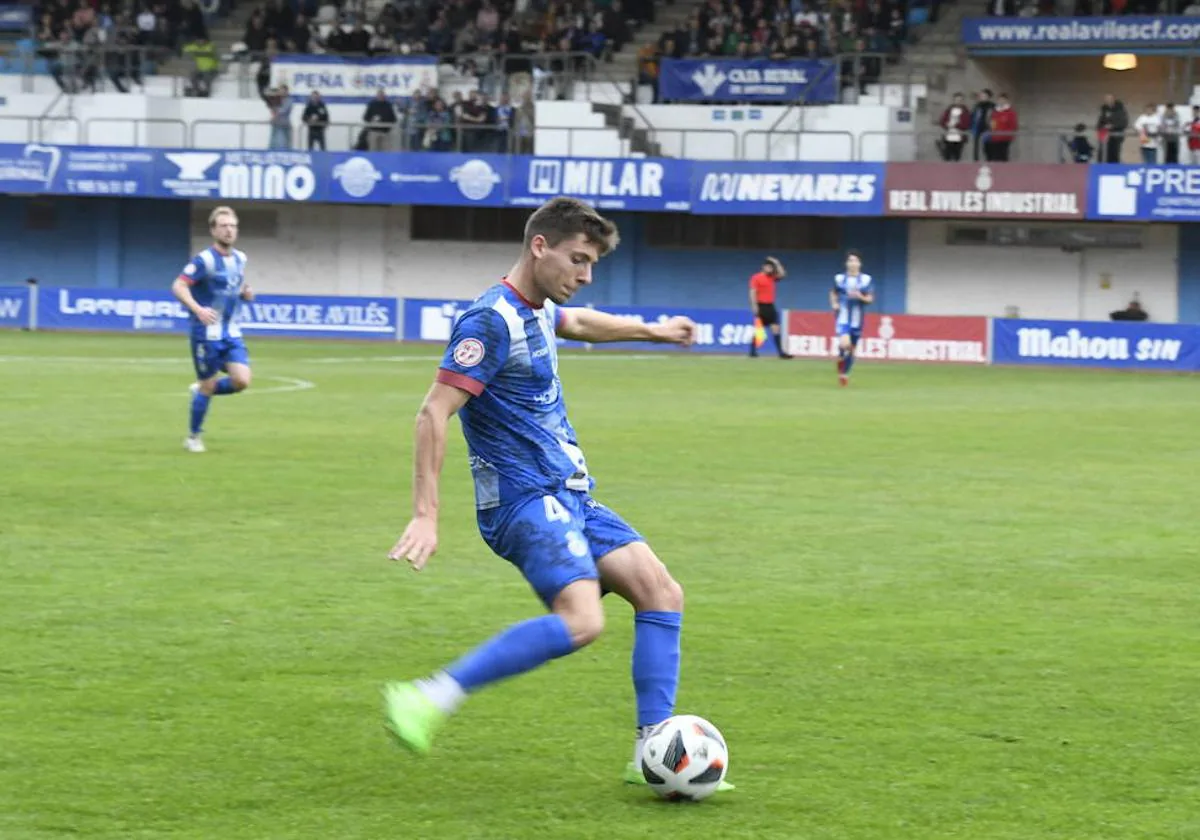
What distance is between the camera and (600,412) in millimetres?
24734

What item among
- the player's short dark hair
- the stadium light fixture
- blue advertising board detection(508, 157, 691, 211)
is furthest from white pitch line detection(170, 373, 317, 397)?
the stadium light fixture

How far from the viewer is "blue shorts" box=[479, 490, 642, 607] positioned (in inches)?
258

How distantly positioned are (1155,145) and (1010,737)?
37.2 metres

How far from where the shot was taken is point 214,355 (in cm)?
1903

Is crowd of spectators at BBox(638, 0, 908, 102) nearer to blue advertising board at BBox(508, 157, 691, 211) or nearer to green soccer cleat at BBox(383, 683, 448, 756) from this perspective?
blue advertising board at BBox(508, 157, 691, 211)

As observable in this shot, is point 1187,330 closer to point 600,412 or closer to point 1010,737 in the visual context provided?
point 600,412

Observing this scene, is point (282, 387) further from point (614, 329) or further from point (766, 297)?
point (614, 329)

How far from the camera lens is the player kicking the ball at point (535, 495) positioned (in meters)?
6.44

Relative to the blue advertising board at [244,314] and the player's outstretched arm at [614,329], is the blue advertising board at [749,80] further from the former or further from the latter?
the player's outstretched arm at [614,329]

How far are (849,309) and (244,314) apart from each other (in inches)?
754

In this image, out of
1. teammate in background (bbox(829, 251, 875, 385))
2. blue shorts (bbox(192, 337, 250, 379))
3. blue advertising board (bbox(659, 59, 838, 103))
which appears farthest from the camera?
blue advertising board (bbox(659, 59, 838, 103))

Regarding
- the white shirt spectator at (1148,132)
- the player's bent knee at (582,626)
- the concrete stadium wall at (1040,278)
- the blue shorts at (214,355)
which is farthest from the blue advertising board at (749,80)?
the player's bent knee at (582,626)

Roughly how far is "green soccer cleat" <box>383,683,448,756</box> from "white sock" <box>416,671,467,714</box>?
2 cm

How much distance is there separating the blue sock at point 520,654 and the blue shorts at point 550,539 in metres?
0.12
